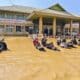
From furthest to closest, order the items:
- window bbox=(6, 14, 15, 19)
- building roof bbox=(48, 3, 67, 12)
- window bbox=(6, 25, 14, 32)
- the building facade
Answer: building roof bbox=(48, 3, 67, 12) → window bbox=(6, 14, 15, 19) → window bbox=(6, 25, 14, 32) → the building facade

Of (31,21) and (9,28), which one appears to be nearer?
(9,28)

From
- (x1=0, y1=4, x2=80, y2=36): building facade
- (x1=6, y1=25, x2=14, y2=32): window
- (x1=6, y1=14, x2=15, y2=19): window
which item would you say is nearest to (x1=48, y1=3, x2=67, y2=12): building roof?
(x1=0, y1=4, x2=80, y2=36): building facade

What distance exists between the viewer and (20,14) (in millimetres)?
44125

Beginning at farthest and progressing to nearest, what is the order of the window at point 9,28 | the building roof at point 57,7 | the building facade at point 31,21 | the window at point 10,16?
the building roof at point 57,7 < the window at point 10,16 < the window at point 9,28 < the building facade at point 31,21

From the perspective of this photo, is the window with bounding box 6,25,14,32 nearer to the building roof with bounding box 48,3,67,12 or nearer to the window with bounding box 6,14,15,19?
the window with bounding box 6,14,15,19

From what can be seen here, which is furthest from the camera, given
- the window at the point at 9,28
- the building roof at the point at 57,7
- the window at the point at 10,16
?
the building roof at the point at 57,7

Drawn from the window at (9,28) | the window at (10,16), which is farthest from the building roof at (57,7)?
the window at (9,28)

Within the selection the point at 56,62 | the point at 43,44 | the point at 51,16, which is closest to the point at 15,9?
the point at 51,16

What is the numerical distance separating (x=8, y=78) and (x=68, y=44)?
14206 millimetres

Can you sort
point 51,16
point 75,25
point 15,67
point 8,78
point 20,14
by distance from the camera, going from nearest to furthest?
point 8,78, point 15,67, point 51,16, point 20,14, point 75,25

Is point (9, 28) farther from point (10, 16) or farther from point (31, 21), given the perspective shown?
point (31, 21)

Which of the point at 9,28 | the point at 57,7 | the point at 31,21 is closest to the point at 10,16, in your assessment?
the point at 31,21

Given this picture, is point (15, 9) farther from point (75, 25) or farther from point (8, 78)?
point (8, 78)

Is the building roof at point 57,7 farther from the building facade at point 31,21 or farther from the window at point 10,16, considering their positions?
the window at point 10,16
